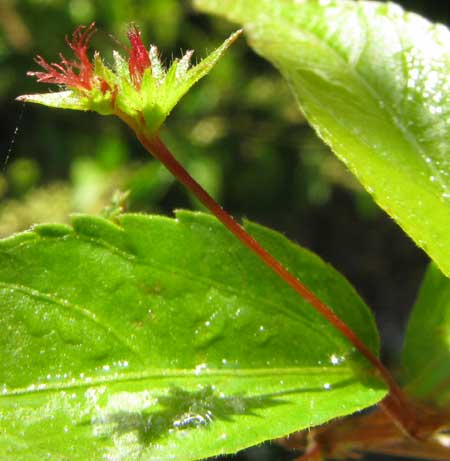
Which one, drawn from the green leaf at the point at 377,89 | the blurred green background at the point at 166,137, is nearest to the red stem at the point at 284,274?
the green leaf at the point at 377,89

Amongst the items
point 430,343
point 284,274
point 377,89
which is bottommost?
point 430,343

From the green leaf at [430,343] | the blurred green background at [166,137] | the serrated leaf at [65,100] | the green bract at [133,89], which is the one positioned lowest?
the blurred green background at [166,137]

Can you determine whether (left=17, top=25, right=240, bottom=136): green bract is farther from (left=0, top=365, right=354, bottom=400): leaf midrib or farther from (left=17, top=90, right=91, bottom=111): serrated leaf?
(left=0, top=365, right=354, bottom=400): leaf midrib

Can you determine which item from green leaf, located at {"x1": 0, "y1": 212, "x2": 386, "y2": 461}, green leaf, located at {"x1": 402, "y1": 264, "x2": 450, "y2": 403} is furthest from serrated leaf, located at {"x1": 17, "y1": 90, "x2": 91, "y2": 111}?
green leaf, located at {"x1": 402, "y1": 264, "x2": 450, "y2": 403}

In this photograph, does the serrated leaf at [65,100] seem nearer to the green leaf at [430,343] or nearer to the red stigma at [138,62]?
the red stigma at [138,62]

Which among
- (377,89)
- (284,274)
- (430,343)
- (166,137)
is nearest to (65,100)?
(284,274)

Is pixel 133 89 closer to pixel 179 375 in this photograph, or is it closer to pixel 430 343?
pixel 179 375
